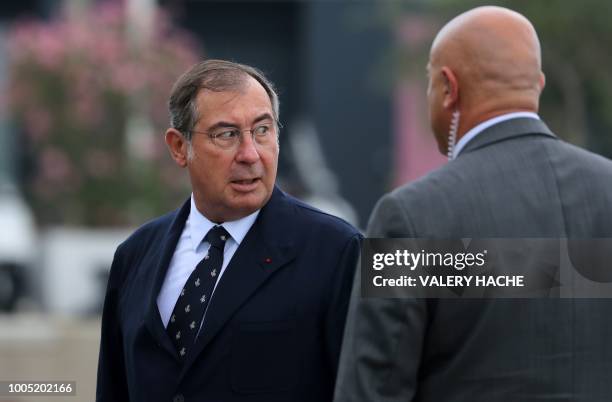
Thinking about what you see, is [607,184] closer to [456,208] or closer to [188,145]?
[456,208]

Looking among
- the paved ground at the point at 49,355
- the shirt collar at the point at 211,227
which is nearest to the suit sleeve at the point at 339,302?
the shirt collar at the point at 211,227

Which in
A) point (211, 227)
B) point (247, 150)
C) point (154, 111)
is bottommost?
point (211, 227)

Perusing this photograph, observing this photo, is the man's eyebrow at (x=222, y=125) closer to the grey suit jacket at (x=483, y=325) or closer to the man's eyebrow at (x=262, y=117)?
the man's eyebrow at (x=262, y=117)

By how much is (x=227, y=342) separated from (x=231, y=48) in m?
21.2

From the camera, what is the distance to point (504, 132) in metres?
3.39

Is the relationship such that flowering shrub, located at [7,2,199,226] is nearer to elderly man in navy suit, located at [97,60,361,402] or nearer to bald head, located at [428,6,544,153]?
elderly man in navy suit, located at [97,60,361,402]

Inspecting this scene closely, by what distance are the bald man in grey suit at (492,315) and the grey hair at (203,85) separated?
89 cm

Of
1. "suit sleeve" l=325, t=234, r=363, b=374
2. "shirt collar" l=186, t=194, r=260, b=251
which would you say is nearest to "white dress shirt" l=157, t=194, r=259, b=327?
"shirt collar" l=186, t=194, r=260, b=251

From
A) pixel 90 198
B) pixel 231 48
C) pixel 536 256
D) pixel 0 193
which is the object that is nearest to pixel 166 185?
pixel 90 198

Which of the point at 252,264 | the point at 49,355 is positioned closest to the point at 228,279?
the point at 252,264

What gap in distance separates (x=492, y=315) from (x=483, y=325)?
0.12ft

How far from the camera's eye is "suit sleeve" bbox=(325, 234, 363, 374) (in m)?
3.78

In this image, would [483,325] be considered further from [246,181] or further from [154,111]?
[154,111]

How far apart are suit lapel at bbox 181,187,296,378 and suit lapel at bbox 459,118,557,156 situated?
2.53 ft
